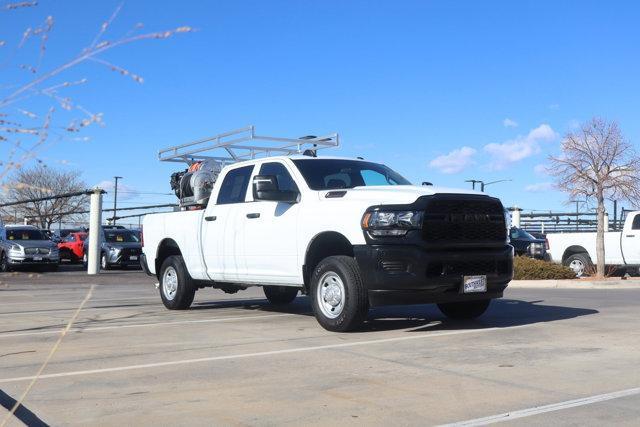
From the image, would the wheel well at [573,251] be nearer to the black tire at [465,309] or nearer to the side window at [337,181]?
the black tire at [465,309]

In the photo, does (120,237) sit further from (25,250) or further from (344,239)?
(344,239)

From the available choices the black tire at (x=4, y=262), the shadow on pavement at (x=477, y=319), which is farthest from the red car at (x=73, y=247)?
the shadow on pavement at (x=477, y=319)

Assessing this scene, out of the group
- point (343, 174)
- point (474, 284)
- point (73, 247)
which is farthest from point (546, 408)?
point (73, 247)

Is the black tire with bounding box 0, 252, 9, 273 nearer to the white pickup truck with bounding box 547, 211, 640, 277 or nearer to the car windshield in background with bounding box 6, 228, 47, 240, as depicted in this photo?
the car windshield in background with bounding box 6, 228, 47, 240

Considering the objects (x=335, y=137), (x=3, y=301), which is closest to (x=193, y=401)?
(x=335, y=137)

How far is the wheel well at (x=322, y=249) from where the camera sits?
8211 mm

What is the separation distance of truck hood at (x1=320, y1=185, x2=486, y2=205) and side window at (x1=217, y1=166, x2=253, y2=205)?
7.02ft

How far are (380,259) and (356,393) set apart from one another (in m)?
2.62

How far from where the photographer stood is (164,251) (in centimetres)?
1152

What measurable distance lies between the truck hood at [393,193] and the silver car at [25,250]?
19981mm

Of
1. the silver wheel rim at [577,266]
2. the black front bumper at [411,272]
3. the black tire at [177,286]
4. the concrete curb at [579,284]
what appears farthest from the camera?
the silver wheel rim at [577,266]

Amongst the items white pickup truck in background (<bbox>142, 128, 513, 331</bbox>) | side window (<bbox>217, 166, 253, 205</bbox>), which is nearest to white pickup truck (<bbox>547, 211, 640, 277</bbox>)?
white pickup truck in background (<bbox>142, 128, 513, 331</bbox>)

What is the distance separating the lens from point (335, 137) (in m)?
12.4

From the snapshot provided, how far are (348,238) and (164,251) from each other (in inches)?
183
